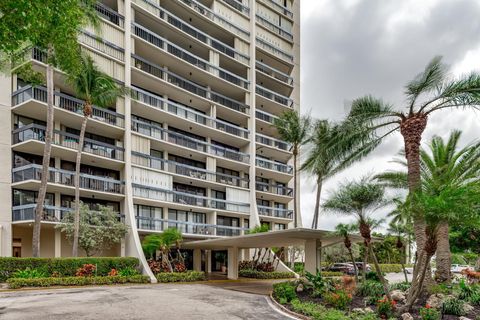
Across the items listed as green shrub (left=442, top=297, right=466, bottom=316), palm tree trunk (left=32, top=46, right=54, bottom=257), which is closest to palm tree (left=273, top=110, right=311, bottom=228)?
palm tree trunk (left=32, top=46, right=54, bottom=257)

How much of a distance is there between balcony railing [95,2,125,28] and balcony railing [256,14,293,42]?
62.1 ft

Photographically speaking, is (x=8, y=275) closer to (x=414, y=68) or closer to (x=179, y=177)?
(x=179, y=177)

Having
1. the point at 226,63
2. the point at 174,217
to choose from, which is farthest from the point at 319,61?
the point at 226,63

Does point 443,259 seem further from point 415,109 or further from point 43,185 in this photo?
point 43,185

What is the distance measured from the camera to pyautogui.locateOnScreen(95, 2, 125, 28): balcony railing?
1300 inches

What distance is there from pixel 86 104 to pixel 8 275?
39.0 ft

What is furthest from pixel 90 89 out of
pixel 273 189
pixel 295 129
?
pixel 273 189

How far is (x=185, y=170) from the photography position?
38.0m

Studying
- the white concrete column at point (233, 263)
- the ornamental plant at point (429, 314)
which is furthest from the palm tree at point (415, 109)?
the white concrete column at point (233, 263)

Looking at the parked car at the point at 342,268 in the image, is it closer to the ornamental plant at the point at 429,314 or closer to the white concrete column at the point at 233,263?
the white concrete column at the point at 233,263

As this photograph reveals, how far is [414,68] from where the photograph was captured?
17.8 metres

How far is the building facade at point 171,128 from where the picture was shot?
2897 cm

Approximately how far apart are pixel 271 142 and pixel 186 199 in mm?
14448

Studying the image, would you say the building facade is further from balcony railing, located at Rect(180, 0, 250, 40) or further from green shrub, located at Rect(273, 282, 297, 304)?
green shrub, located at Rect(273, 282, 297, 304)
